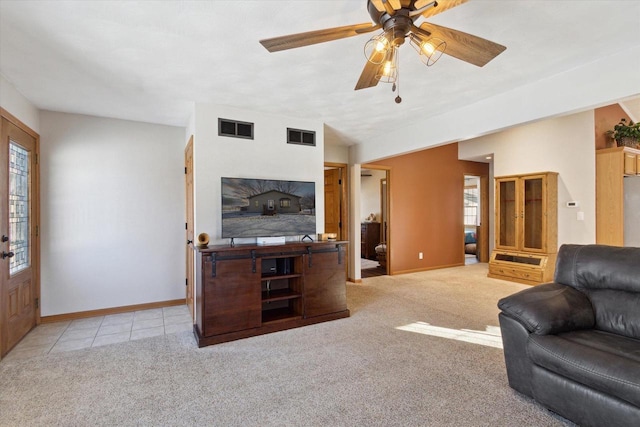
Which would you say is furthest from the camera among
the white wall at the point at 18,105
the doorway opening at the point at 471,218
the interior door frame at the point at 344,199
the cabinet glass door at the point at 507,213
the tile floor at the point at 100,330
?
the doorway opening at the point at 471,218

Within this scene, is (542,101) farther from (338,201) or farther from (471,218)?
(471,218)

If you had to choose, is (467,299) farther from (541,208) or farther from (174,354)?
(174,354)

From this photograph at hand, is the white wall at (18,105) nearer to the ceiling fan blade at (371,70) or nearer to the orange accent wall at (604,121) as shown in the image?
the ceiling fan blade at (371,70)

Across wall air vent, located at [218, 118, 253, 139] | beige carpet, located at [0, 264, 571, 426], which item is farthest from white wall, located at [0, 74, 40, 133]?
beige carpet, located at [0, 264, 571, 426]

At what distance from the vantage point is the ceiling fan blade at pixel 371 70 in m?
1.82

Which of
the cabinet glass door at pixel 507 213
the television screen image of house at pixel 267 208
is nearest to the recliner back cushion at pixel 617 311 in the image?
the television screen image of house at pixel 267 208

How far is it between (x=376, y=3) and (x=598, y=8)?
5.09ft

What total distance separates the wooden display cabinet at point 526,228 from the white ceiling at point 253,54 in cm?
297

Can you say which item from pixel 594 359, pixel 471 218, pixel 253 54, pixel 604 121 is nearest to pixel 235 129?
pixel 253 54

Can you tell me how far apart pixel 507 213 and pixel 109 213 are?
21.4 ft

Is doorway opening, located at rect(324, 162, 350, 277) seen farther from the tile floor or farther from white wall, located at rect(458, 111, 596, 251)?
white wall, located at rect(458, 111, 596, 251)

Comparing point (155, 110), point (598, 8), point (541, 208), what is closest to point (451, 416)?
point (598, 8)

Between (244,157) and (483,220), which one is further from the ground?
(244,157)

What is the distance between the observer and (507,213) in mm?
5863
